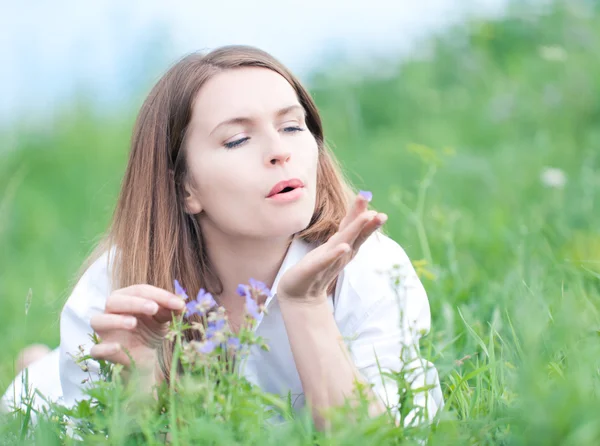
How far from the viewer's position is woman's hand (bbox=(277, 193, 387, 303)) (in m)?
1.97

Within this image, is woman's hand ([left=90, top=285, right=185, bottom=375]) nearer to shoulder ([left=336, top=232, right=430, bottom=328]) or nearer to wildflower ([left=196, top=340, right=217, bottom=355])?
wildflower ([left=196, top=340, right=217, bottom=355])

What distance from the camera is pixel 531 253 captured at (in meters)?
3.40

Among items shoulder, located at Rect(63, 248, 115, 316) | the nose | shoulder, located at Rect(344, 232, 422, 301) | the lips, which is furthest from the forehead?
shoulder, located at Rect(63, 248, 115, 316)

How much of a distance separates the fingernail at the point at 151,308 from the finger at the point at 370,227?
0.49 meters

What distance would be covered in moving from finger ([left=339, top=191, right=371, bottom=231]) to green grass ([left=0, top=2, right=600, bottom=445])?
1.16 ft

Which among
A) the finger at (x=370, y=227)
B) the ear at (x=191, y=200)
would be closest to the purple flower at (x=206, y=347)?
the finger at (x=370, y=227)

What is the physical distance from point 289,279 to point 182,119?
0.70m

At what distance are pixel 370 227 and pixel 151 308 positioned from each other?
0.54 m

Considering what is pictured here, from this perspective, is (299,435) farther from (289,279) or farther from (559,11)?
(559,11)

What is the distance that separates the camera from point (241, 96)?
2439mm

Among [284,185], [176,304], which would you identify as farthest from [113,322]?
[284,185]

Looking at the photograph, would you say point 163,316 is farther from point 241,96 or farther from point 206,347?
point 241,96

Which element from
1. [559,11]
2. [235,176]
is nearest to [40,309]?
[235,176]

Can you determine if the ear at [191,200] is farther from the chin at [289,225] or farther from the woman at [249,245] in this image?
the chin at [289,225]
